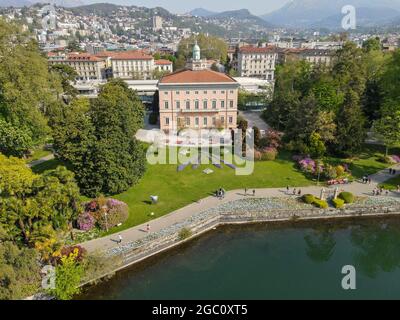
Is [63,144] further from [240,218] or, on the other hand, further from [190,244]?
[240,218]

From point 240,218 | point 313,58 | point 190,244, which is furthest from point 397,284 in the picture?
point 313,58

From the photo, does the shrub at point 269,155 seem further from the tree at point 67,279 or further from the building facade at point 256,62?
the building facade at point 256,62

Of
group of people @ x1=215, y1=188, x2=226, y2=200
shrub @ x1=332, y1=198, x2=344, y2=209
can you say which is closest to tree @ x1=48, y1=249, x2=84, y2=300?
group of people @ x1=215, y1=188, x2=226, y2=200

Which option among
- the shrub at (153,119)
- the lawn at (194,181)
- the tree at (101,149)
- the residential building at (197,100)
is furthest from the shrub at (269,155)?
the shrub at (153,119)

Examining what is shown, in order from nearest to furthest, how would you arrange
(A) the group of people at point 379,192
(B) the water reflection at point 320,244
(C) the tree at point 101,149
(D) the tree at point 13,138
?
(B) the water reflection at point 320,244 < (C) the tree at point 101,149 < (A) the group of people at point 379,192 < (D) the tree at point 13,138

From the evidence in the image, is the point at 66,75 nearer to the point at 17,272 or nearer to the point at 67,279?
the point at 17,272

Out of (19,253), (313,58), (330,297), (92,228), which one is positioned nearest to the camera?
(19,253)
